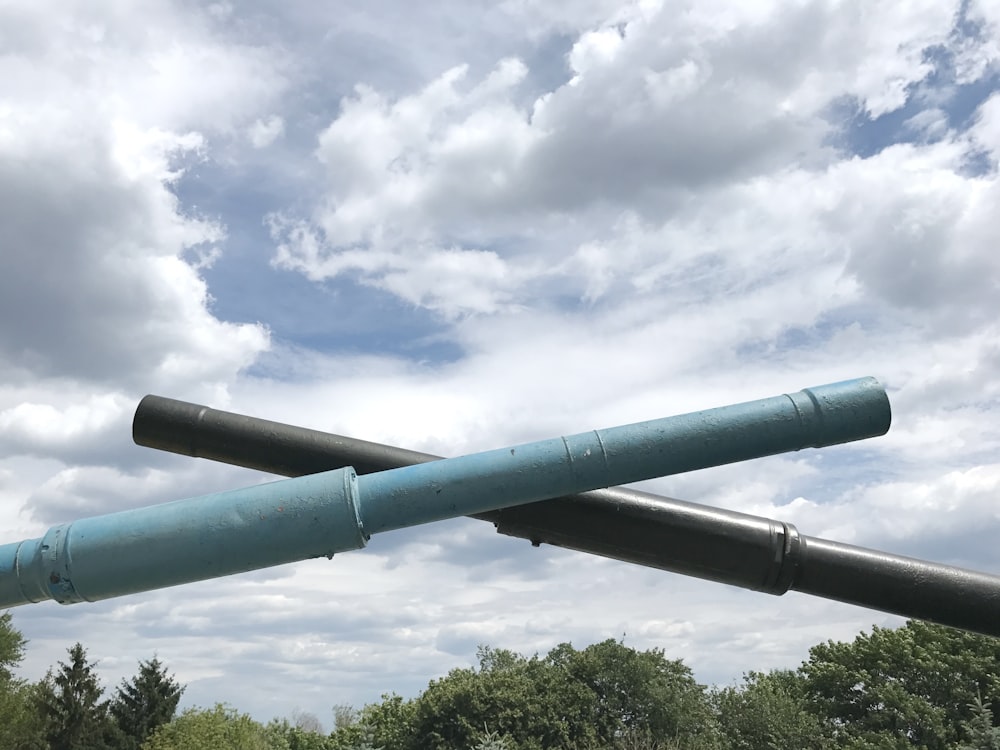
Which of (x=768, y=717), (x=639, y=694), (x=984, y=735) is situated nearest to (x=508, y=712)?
(x=639, y=694)

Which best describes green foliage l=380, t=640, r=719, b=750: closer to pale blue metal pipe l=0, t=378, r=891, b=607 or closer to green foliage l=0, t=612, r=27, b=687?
green foliage l=0, t=612, r=27, b=687

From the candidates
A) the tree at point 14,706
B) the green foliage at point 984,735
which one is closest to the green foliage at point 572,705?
the tree at point 14,706

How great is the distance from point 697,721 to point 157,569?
46274 millimetres

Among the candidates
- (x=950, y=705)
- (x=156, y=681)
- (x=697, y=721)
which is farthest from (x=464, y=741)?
(x=950, y=705)

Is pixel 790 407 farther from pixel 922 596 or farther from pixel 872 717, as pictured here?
pixel 872 717

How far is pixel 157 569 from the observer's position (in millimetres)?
3854

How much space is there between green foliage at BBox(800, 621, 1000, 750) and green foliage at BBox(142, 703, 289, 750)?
92.2ft

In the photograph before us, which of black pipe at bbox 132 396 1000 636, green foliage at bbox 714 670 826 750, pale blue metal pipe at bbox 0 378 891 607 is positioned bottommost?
green foliage at bbox 714 670 826 750

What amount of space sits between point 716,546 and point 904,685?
3678cm

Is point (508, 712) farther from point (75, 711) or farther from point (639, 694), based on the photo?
point (75, 711)

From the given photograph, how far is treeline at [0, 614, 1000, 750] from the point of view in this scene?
117 feet

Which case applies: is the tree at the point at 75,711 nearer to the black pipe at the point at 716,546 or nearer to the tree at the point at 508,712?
the tree at the point at 508,712

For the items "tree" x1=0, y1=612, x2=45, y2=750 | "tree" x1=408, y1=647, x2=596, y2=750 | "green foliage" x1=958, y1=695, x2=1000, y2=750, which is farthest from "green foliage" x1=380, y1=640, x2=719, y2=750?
"green foliage" x1=958, y1=695, x2=1000, y2=750

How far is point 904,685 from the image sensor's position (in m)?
36.4
